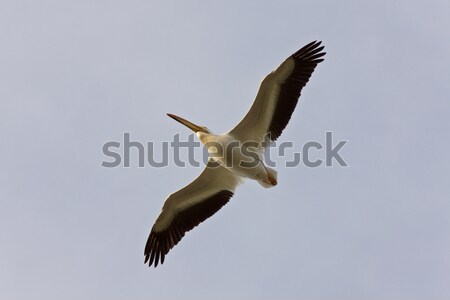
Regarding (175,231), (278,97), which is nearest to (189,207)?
(175,231)

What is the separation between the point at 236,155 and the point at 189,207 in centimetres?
188

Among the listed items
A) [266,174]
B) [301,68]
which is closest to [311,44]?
[301,68]

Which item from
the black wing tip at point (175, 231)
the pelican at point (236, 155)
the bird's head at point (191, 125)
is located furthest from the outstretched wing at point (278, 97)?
the black wing tip at point (175, 231)

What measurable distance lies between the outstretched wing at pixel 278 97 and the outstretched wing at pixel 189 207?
3.95ft

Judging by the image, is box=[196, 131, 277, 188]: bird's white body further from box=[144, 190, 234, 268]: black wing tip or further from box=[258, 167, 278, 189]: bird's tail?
box=[144, 190, 234, 268]: black wing tip

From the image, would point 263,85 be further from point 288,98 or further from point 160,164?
point 160,164

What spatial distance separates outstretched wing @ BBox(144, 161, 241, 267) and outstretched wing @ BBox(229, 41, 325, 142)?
1.21 meters

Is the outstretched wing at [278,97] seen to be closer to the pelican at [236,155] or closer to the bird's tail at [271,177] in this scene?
the pelican at [236,155]

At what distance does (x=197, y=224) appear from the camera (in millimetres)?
28922

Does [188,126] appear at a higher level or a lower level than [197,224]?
higher

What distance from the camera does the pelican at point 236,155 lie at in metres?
28.0

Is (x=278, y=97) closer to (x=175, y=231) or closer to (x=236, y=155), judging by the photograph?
(x=236, y=155)

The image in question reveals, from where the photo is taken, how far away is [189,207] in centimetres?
2898

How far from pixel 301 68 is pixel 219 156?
2688mm
